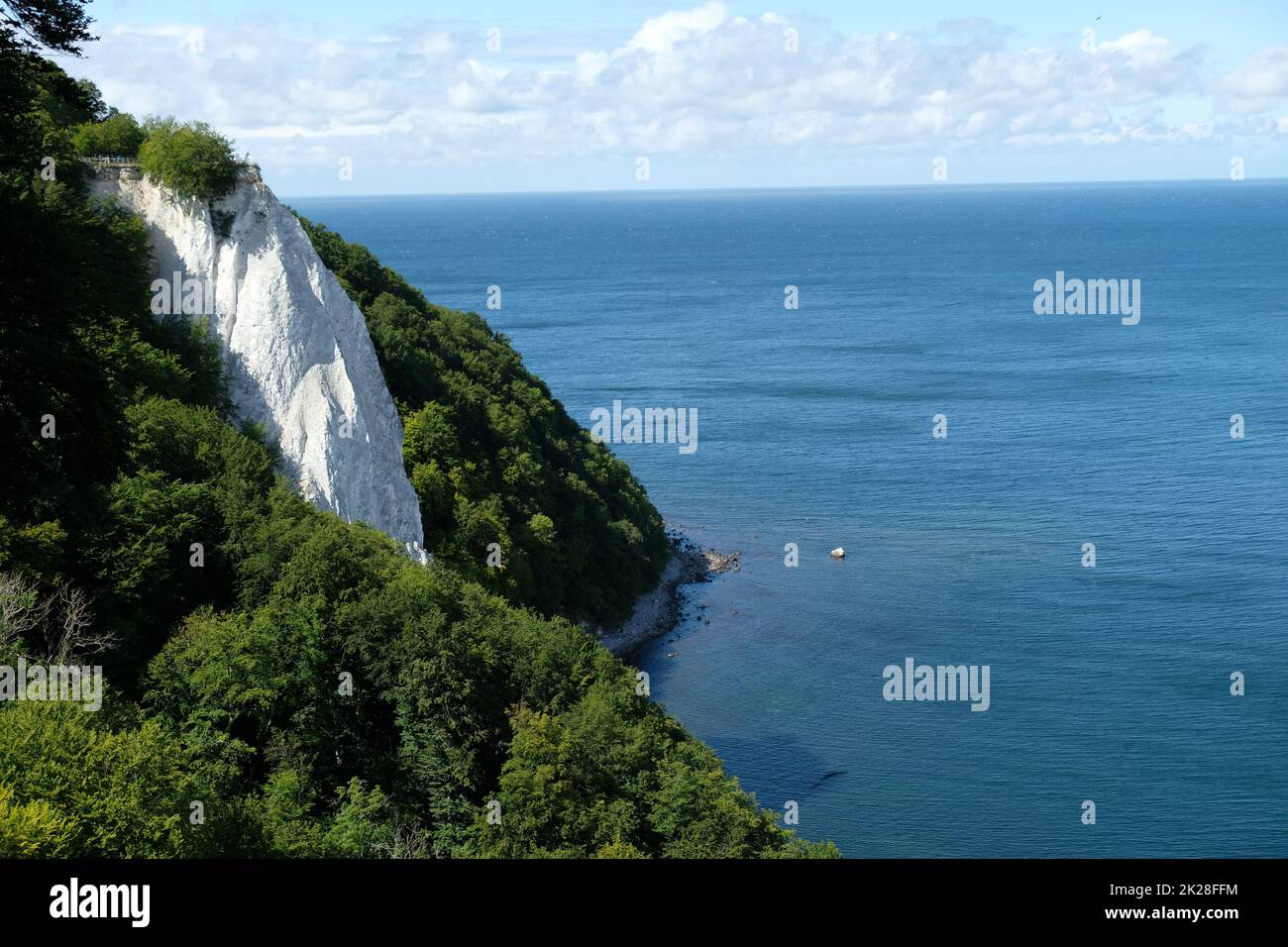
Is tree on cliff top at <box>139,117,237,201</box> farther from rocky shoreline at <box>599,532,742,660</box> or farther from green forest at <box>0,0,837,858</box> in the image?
rocky shoreline at <box>599,532,742,660</box>

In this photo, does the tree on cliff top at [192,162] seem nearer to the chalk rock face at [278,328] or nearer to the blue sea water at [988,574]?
the chalk rock face at [278,328]

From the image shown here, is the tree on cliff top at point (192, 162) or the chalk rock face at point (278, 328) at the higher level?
the tree on cliff top at point (192, 162)

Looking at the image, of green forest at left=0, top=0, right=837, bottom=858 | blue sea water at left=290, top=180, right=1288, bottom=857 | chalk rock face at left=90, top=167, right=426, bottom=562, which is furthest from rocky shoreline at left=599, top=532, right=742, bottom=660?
chalk rock face at left=90, top=167, right=426, bottom=562

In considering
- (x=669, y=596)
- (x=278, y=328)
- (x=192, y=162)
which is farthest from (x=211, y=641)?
(x=669, y=596)

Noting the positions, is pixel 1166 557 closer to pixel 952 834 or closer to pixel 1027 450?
pixel 1027 450

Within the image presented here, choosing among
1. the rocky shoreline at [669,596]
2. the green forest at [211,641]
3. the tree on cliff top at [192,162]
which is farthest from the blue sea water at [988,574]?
the tree on cliff top at [192,162]
